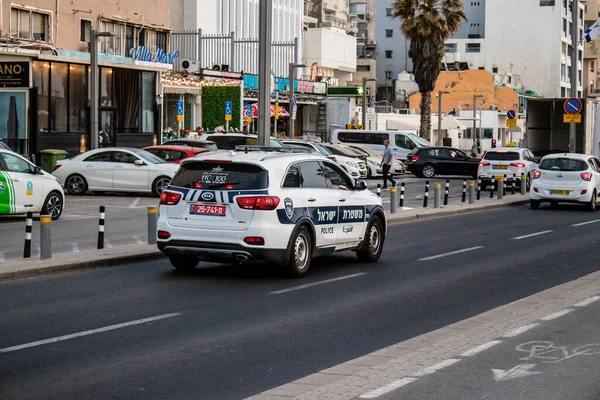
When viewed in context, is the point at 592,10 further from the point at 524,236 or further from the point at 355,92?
the point at 524,236

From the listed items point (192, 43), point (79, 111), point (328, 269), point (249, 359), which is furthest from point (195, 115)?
point (249, 359)

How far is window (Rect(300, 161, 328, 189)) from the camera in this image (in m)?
15.4

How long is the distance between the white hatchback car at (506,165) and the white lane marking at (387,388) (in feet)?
103

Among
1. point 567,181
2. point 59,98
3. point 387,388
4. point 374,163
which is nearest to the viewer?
point 387,388

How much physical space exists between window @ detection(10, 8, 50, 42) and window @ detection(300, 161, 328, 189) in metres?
33.0

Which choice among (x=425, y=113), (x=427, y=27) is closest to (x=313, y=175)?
(x=427, y=27)

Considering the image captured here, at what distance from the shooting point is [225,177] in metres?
14.6

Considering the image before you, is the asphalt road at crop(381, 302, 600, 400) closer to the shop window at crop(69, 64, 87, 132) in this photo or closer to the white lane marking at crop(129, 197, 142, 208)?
the white lane marking at crop(129, 197, 142, 208)

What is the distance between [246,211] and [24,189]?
384 inches

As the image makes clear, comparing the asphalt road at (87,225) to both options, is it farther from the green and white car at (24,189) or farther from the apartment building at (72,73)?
the apartment building at (72,73)

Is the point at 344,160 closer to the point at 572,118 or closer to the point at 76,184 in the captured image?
the point at 572,118

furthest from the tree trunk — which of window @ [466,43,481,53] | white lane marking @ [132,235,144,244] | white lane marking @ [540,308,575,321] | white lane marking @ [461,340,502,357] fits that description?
white lane marking @ [461,340,502,357]

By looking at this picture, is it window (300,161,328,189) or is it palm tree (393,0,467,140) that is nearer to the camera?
window (300,161,328,189)

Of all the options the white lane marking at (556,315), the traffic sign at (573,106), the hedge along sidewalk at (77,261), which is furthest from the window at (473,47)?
the white lane marking at (556,315)
